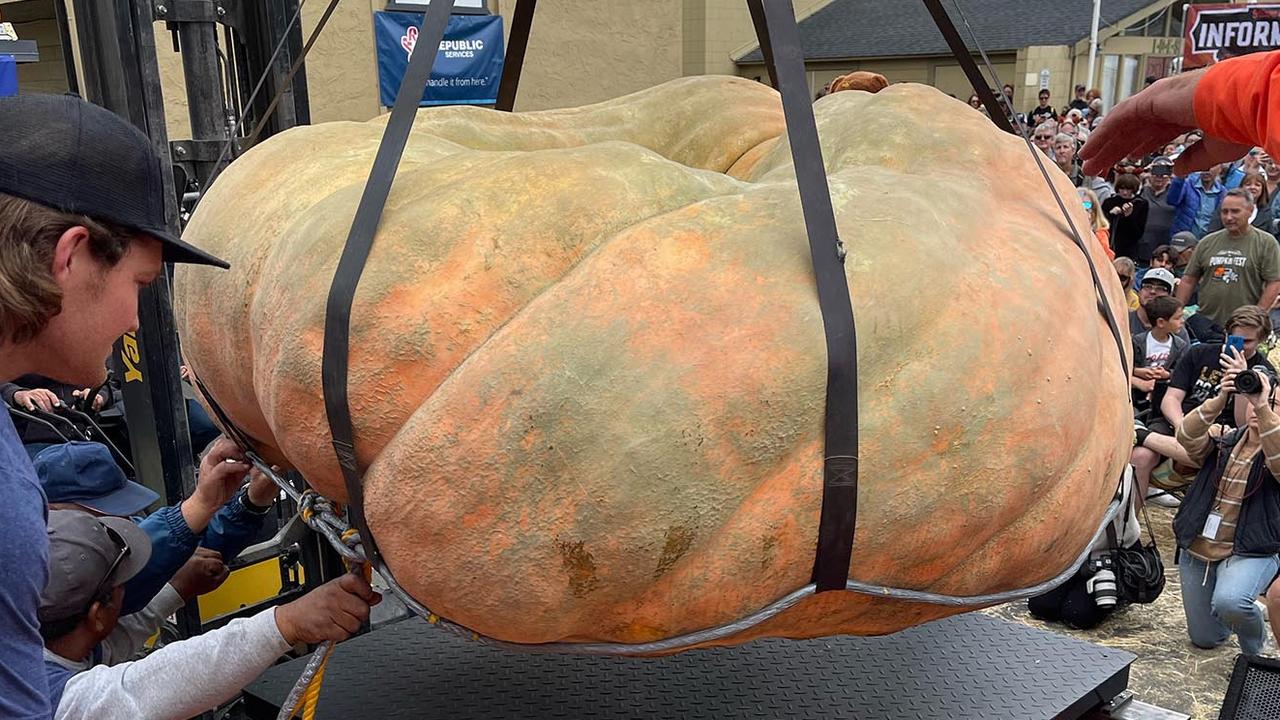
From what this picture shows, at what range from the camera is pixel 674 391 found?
3.77ft

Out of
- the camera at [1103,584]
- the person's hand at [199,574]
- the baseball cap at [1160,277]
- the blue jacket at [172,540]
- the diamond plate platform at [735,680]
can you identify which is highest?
the blue jacket at [172,540]

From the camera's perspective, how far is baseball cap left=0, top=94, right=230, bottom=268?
1253 millimetres

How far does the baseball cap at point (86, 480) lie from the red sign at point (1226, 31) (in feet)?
39.1

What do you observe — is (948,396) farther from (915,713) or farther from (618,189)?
(915,713)

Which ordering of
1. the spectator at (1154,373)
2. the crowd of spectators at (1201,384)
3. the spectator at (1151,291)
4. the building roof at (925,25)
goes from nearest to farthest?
the crowd of spectators at (1201,384) → the spectator at (1154,373) → the spectator at (1151,291) → the building roof at (925,25)

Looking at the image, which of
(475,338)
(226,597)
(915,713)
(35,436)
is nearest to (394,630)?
(226,597)

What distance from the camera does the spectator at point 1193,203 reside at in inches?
375

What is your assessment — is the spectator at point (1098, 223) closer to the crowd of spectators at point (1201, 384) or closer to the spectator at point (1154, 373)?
the crowd of spectators at point (1201, 384)

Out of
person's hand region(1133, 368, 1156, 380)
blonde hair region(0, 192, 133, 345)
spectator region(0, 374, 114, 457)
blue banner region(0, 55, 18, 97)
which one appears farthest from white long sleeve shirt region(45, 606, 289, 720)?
person's hand region(1133, 368, 1156, 380)

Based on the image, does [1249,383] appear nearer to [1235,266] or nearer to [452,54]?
[1235,266]

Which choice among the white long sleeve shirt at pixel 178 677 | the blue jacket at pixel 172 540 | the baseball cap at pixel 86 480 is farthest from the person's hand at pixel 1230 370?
the baseball cap at pixel 86 480

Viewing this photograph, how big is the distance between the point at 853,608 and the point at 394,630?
1.43 m

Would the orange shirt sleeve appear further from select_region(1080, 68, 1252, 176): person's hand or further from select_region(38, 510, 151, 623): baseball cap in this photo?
select_region(38, 510, 151, 623): baseball cap

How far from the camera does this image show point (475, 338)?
1.26 metres
